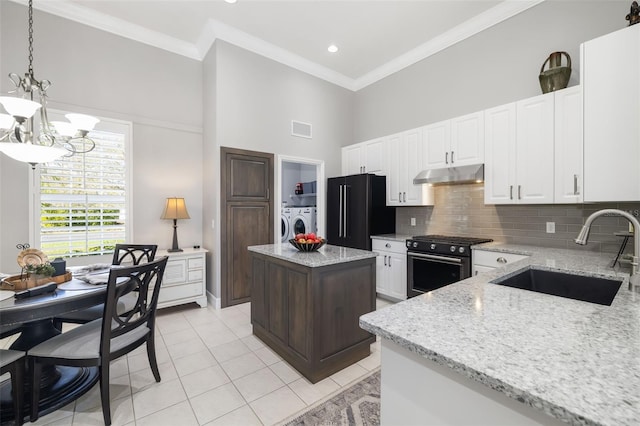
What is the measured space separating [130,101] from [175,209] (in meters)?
1.59

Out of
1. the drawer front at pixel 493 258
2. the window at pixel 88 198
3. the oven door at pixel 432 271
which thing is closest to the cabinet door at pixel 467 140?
the drawer front at pixel 493 258

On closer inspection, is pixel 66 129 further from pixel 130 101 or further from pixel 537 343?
pixel 537 343

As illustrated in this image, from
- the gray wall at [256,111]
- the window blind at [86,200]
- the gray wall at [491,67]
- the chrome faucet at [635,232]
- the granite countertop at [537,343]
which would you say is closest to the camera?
the granite countertop at [537,343]

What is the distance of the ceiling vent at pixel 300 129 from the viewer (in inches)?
179

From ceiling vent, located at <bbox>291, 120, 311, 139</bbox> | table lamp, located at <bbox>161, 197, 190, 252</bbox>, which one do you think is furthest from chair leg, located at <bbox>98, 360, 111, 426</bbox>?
ceiling vent, located at <bbox>291, 120, 311, 139</bbox>

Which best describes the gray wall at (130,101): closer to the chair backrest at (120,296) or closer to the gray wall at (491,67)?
the chair backrest at (120,296)

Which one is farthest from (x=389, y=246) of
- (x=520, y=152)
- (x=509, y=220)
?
(x=520, y=152)

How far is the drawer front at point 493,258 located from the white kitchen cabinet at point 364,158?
192 centimetres

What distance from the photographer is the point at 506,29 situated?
3.32m

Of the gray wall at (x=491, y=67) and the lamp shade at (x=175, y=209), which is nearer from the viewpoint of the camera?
the gray wall at (x=491, y=67)

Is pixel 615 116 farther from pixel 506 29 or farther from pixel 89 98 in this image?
pixel 89 98

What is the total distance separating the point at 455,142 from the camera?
3.46 m

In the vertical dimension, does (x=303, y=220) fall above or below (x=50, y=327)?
above

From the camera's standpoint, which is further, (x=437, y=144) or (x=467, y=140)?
(x=437, y=144)
